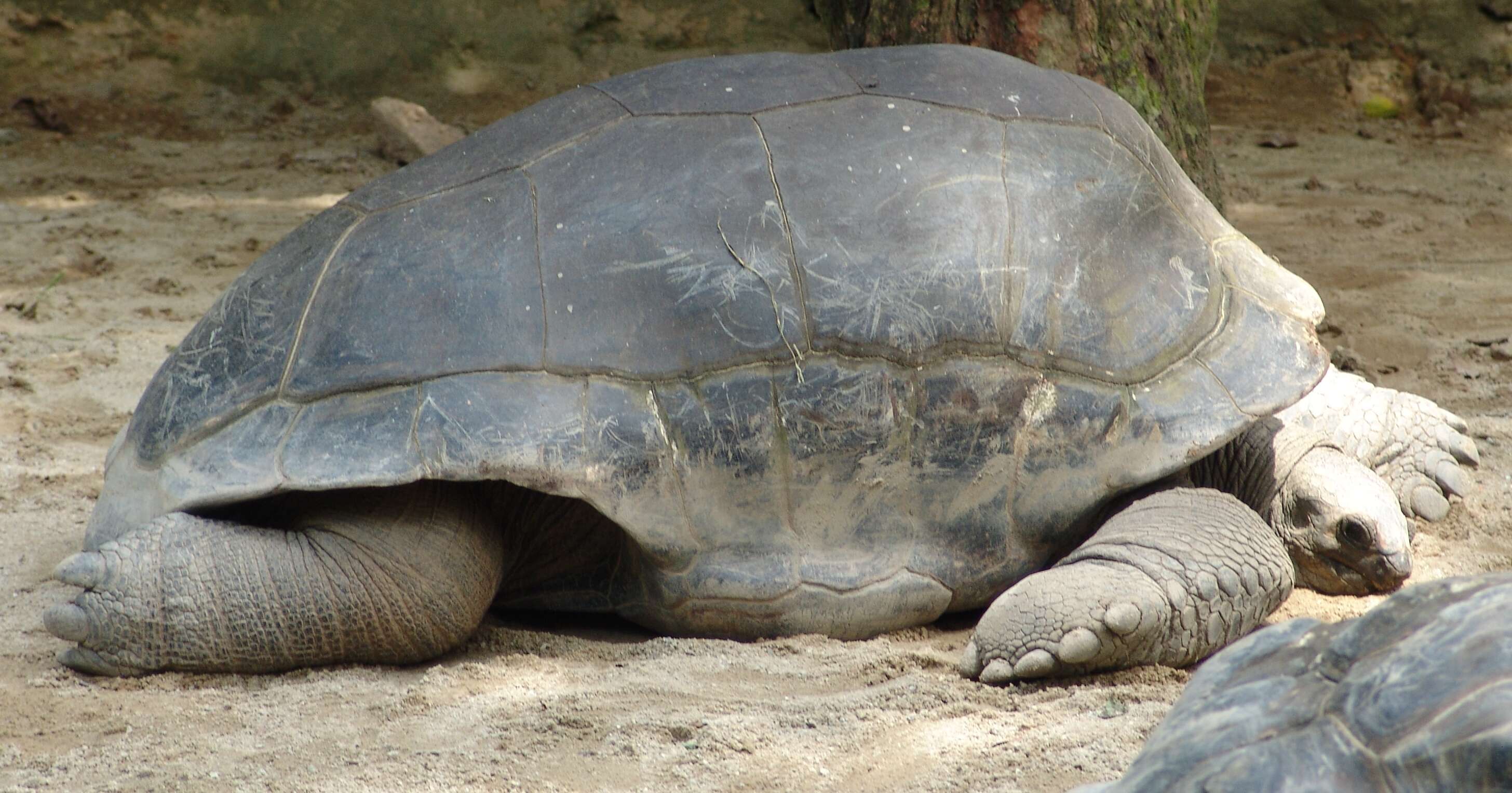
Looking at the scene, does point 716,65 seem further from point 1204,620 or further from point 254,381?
point 1204,620

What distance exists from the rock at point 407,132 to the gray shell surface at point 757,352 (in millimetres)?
3968

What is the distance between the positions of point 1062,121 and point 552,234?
1.18 meters

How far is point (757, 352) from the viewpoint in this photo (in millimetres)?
2832

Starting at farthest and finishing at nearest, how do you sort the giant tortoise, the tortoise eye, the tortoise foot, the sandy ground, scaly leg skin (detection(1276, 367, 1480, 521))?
scaly leg skin (detection(1276, 367, 1480, 521)), the tortoise eye, the giant tortoise, the tortoise foot, the sandy ground

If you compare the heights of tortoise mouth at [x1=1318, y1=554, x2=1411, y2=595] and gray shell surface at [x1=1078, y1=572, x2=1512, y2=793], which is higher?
gray shell surface at [x1=1078, y1=572, x2=1512, y2=793]

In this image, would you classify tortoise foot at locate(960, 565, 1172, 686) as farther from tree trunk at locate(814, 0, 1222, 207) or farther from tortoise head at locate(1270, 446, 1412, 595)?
tree trunk at locate(814, 0, 1222, 207)

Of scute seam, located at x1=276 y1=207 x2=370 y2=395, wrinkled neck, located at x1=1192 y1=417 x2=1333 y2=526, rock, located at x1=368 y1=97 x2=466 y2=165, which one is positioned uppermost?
rock, located at x1=368 y1=97 x2=466 y2=165

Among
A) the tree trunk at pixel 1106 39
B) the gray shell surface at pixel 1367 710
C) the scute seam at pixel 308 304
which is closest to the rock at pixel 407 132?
the tree trunk at pixel 1106 39

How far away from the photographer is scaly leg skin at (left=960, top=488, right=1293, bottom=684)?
2.61 m

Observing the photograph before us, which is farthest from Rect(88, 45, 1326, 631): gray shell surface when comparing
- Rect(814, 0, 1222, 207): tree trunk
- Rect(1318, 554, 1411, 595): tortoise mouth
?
Rect(814, 0, 1222, 207): tree trunk

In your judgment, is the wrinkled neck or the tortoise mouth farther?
the wrinkled neck

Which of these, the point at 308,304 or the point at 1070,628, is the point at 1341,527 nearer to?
the point at 1070,628

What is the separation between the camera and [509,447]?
8.96ft

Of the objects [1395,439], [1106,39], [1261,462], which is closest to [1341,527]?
[1261,462]
